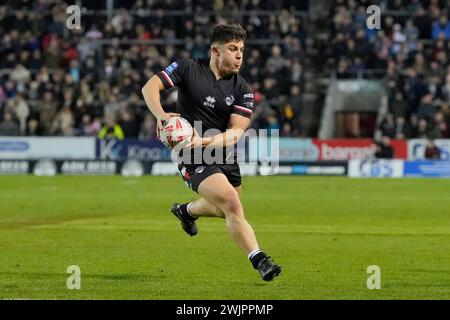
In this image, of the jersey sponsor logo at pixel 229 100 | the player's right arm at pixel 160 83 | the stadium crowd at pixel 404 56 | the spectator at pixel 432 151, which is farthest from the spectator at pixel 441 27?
the player's right arm at pixel 160 83

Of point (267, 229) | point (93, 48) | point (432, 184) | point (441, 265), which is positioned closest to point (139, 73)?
point (93, 48)

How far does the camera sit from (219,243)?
1527 cm

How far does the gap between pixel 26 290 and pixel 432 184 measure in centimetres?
1998

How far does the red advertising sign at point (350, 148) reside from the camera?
32938 millimetres

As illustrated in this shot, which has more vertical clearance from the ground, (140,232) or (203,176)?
(203,176)

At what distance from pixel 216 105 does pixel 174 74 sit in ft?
1.73

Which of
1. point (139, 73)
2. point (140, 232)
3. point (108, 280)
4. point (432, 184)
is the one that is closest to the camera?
point (108, 280)

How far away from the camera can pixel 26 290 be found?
33.8 feet

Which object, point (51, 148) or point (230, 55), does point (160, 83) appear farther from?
point (51, 148)

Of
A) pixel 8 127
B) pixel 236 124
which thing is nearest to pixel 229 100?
pixel 236 124

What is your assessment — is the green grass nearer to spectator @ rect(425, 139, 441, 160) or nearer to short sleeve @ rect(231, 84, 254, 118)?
short sleeve @ rect(231, 84, 254, 118)

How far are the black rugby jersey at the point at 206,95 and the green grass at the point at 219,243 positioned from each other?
1648mm

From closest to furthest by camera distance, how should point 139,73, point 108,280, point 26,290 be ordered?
point 26,290
point 108,280
point 139,73

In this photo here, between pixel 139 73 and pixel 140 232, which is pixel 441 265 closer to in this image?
pixel 140 232
